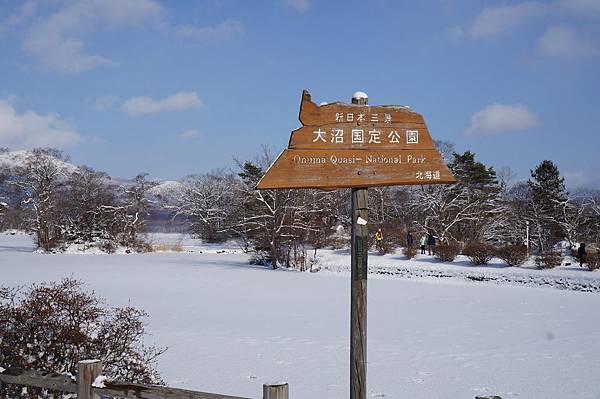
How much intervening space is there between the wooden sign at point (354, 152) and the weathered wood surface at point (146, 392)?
5.06 ft

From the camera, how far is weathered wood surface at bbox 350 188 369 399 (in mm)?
4246

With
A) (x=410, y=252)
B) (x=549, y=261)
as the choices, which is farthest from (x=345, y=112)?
(x=410, y=252)

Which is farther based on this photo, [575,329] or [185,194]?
[185,194]

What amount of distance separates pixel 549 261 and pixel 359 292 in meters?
26.4

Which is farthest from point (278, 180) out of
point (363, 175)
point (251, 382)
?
point (251, 382)

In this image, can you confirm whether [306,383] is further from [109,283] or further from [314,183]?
[109,283]

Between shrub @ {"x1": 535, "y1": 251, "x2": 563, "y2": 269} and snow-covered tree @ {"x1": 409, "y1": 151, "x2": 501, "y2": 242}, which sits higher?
snow-covered tree @ {"x1": 409, "y1": 151, "x2": 501, "y2": 242}

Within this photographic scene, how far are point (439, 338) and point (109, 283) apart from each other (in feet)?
43.7

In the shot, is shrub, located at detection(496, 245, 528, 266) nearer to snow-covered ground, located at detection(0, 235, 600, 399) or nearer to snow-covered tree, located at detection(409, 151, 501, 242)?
snow-covered ground, located at detection(0, 235, 600, 399)

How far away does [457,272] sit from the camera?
95.5 feet

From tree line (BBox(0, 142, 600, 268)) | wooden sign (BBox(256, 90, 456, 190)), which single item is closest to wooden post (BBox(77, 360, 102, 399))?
wooden sign (BBox(256, 90, 456, 190))

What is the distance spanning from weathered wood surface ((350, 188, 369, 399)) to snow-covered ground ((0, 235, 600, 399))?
3.55 metres

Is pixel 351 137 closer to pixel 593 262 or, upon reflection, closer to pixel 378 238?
pixel 593 262

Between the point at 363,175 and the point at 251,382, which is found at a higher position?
the point at 363,175
